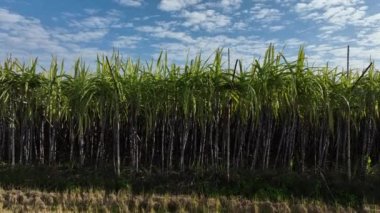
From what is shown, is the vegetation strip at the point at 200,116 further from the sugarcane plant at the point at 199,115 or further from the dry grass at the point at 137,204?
the dry grass at the point at 137,204

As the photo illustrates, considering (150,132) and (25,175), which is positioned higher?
(150,132)

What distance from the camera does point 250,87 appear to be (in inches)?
266

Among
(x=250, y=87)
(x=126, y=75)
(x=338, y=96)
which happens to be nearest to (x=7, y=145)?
(x=126, y=75)

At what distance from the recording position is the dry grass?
5503 millimetres

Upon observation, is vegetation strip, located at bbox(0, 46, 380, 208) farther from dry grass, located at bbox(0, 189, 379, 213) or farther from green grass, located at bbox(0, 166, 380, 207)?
dry grass, located at bbox(0, 189, 379, 213)

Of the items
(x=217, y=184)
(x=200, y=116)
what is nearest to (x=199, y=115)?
(x=200, y=116)

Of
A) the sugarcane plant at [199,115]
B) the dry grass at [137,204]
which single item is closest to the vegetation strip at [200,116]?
the sugarcane plant at [199,115]

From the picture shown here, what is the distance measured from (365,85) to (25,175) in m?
5.53

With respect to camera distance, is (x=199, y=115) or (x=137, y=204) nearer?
(x=137, y=204)

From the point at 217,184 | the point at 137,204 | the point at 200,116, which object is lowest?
the point at 137,204

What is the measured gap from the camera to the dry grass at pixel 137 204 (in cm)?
550

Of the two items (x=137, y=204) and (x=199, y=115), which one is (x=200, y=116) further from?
(x=137, y=204)

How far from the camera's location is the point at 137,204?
5691mm

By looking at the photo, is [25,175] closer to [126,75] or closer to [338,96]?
[126,75]
